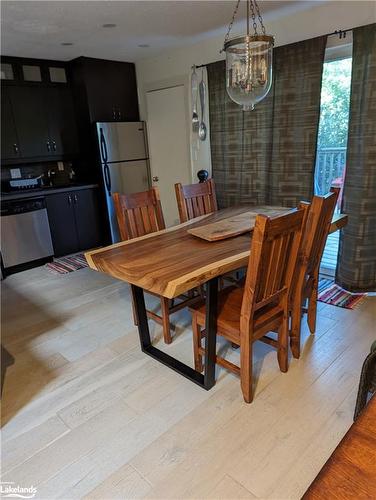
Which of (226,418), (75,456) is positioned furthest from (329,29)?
(75,456)

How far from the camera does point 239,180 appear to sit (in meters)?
3.80

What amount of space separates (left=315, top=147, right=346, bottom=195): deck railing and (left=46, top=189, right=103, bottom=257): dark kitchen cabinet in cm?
290

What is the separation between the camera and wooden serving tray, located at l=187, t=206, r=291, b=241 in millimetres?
2217

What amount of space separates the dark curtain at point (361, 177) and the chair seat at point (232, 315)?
4.88 ft

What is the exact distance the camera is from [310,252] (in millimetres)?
2062

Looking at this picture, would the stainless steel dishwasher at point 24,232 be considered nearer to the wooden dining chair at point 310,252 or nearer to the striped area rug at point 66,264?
the striped area rug at point 66,264

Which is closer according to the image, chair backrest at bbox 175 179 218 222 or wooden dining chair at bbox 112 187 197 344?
wooden dining chair at bbox 112 187 197 344

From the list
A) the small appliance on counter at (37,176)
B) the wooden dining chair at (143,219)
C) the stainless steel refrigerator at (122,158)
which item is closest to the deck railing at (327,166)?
the wooden dining chair at (143,219)

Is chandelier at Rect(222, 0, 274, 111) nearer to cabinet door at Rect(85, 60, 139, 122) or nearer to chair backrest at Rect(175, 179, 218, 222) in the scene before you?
chair backrest at Rect(175, 179, 218, 222)

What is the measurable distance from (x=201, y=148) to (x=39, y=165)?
2.30 metres

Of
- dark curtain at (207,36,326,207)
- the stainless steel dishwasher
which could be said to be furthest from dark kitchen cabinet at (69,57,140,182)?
dark curtain at (207,36,326,207)

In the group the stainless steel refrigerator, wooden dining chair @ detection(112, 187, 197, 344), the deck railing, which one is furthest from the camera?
the stainless steel refrigerator

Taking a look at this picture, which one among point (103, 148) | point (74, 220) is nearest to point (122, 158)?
point (103, 148)

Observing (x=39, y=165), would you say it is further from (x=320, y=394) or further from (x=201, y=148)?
(x=320, y=394)
